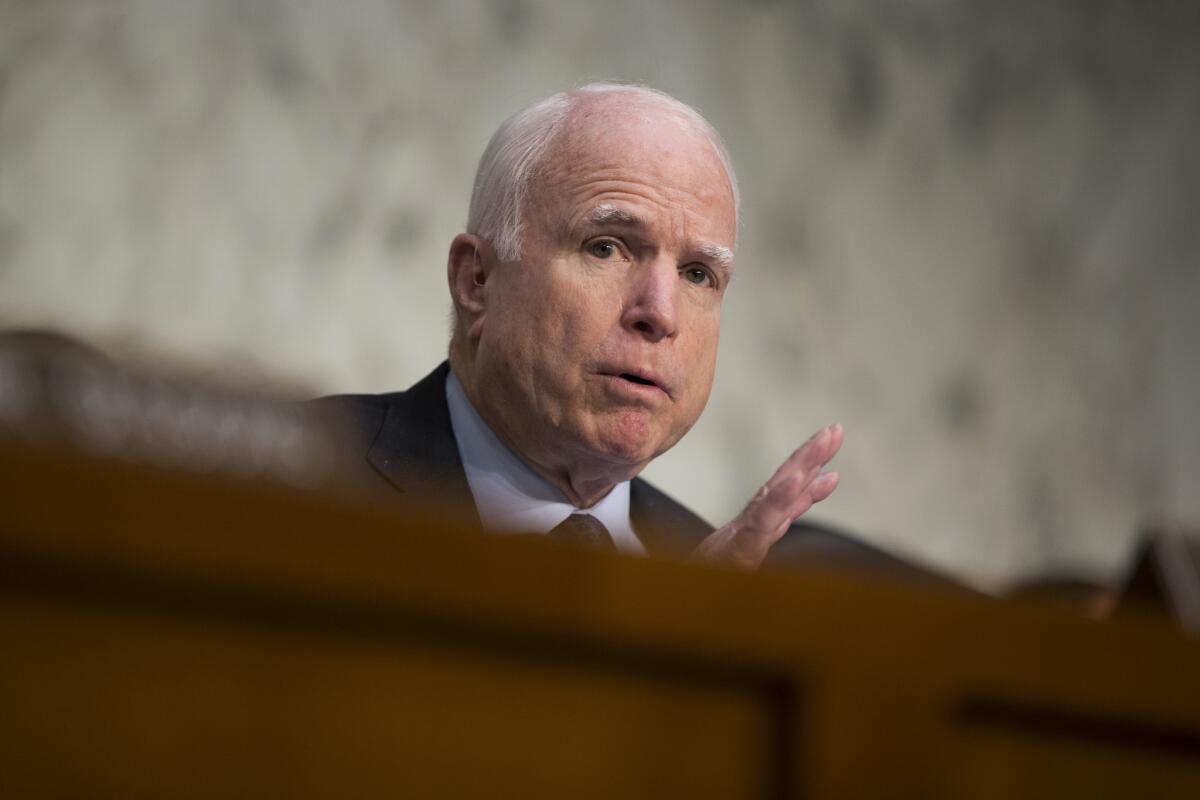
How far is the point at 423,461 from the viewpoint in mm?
1411

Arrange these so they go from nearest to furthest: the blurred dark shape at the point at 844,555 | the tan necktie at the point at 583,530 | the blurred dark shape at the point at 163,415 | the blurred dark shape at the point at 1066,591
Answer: the blurred dark shape at the point at 163,415, the tan necktie at the point at 583,530, the blurred dark shape at the point at 844,555, the blurred dark shape at the point at 1066,591

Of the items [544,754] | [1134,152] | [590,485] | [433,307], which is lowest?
[544,754]

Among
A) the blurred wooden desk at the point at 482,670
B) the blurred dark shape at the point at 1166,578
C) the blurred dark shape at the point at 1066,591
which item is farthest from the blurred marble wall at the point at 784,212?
the blurred wooden desk at the point at 482,670

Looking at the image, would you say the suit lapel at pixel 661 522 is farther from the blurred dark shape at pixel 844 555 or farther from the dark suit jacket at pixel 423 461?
the blurred dark shape at pixel 844 555

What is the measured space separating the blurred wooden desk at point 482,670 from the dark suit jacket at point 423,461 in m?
0.58

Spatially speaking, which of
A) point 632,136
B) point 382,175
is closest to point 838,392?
point 382,175

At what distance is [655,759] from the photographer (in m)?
0.66

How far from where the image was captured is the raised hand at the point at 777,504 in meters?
1.23

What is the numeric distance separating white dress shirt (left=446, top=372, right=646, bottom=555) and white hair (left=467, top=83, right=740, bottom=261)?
0.17m

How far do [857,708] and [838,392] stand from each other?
89.6 inches

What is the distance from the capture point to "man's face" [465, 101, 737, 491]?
1400 mm

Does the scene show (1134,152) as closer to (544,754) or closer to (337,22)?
(337,22)

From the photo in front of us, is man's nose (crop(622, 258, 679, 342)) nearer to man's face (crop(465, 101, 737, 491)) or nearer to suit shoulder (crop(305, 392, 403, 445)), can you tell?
man's face (crop(465, 101, 737, 491))

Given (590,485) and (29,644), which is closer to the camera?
(29,644)
